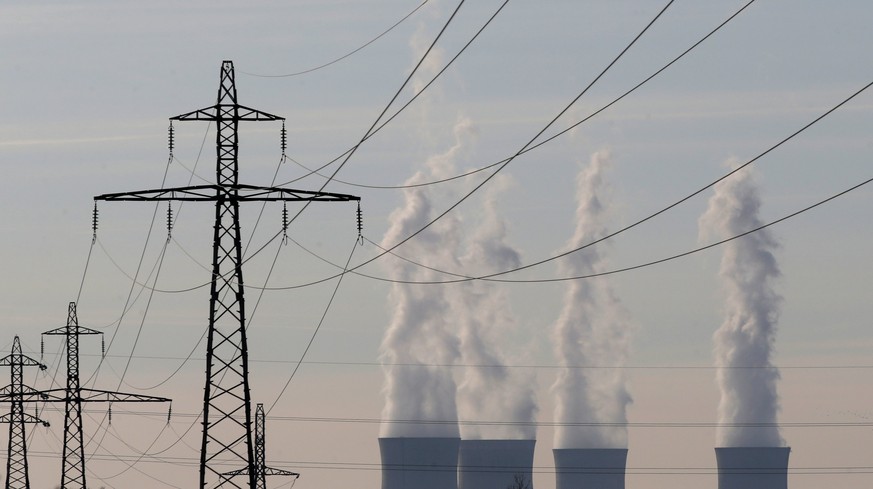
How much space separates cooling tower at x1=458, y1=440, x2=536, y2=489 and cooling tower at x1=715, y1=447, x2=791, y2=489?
37.2 feet

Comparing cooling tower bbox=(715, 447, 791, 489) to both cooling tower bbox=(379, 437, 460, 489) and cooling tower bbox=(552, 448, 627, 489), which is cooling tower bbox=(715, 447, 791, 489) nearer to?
cooling tower bbox=(552, 448, 627, 489)

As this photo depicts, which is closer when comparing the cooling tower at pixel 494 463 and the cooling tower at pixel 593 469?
the cooling tower at pixel 494 463

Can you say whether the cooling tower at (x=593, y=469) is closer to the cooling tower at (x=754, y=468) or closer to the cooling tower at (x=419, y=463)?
the cooling tower at (x=419, y=463)

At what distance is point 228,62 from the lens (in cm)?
2652

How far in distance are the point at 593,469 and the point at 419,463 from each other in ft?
35.5

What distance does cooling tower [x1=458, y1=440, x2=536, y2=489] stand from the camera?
96.3 metres

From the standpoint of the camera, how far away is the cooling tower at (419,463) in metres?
91.1

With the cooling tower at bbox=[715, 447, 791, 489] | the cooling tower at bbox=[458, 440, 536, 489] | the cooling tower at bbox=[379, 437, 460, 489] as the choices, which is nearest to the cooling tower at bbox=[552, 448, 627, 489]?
the cooling tower at bbox=[458, 440, 536, 489]

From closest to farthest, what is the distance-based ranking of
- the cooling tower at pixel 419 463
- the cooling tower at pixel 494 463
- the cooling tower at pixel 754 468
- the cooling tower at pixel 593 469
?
the cooling tower at pixel 754 468
the cooling tower at pixel 419 463
the cooling tower at pixel 494 463
the cooling tower at pixel 593 469

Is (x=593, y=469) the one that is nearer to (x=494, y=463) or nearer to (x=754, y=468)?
(x=494, y=463)

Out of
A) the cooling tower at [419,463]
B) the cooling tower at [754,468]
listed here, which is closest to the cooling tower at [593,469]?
the cooling tower at [419,463]

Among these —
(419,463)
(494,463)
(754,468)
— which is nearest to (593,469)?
(494,463)

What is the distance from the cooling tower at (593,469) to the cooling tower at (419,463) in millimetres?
6650

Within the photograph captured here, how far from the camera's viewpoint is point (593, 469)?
97062 millimetres
